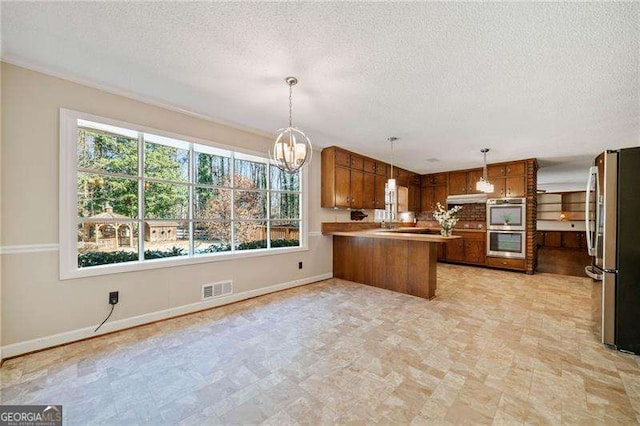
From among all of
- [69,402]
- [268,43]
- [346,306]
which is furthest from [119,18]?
[346,306]

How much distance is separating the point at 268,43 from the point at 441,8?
3.84 feet

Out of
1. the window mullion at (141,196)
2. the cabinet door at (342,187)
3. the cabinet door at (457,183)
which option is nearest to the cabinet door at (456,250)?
the cabinet door at (457,183)

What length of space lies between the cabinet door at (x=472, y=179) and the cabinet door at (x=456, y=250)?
4.14 feet

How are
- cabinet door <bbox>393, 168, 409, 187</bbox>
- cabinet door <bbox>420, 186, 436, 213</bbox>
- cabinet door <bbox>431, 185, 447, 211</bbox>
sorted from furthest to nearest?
cabinet door <bbox>420, 186, 436, 213</bbox>
cabinet door <bbox>431, 185, 447, 211</bbox>
cabinet door <bbox>393, 168, 409, 187</bbox>

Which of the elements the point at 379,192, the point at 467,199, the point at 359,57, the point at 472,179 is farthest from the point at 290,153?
the point at 467,199

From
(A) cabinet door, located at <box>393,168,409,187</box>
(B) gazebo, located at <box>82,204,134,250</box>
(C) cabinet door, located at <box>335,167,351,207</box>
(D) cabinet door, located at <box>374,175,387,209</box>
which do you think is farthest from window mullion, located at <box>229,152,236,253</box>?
(A) cabinet door, located at <box>393,168,409,187</box>

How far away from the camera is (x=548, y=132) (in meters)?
3.70

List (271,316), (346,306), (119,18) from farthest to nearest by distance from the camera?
1. (346,306)
2. (271,316)
3. (119,18)

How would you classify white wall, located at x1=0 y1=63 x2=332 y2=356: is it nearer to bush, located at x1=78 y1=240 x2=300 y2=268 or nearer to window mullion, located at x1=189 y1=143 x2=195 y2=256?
bush, located at x1=78 y1=240 x2=300 y2=268

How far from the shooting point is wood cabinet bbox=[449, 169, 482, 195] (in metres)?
6.28

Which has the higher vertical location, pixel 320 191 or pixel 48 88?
pixel 48 88

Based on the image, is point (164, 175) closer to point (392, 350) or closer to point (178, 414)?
point (178, 414)

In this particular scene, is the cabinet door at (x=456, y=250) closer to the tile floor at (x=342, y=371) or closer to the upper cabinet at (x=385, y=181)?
the upper cabinet at (x=385, y=181)

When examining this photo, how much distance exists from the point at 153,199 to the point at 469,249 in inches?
260
